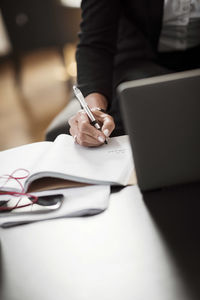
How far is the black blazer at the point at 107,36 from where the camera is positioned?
3.18ft

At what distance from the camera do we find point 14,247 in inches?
19.8

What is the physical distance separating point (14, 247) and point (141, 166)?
22 cm

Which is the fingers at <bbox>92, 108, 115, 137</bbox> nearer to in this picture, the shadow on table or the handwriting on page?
the handwriting on page

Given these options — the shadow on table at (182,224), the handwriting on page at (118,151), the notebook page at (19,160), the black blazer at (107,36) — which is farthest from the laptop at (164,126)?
the black blazer at (107,36)

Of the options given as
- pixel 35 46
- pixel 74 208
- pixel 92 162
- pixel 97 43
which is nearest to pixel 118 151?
pixel 92 162

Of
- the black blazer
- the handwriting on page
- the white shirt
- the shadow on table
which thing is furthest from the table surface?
the white shirt

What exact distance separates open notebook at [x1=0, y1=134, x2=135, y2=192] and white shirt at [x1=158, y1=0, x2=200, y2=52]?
44 cm

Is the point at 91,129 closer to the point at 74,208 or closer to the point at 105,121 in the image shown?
the point at 105,121

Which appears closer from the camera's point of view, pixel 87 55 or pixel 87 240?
pixel 87 240

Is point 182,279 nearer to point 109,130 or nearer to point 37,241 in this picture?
point 37,241

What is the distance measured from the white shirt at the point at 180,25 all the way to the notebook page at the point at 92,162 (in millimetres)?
446

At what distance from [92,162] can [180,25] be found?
0.56 metres

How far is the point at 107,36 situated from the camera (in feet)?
3.39

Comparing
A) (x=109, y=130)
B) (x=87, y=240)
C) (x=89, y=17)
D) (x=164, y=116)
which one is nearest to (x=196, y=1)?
(x=89, y=17)
